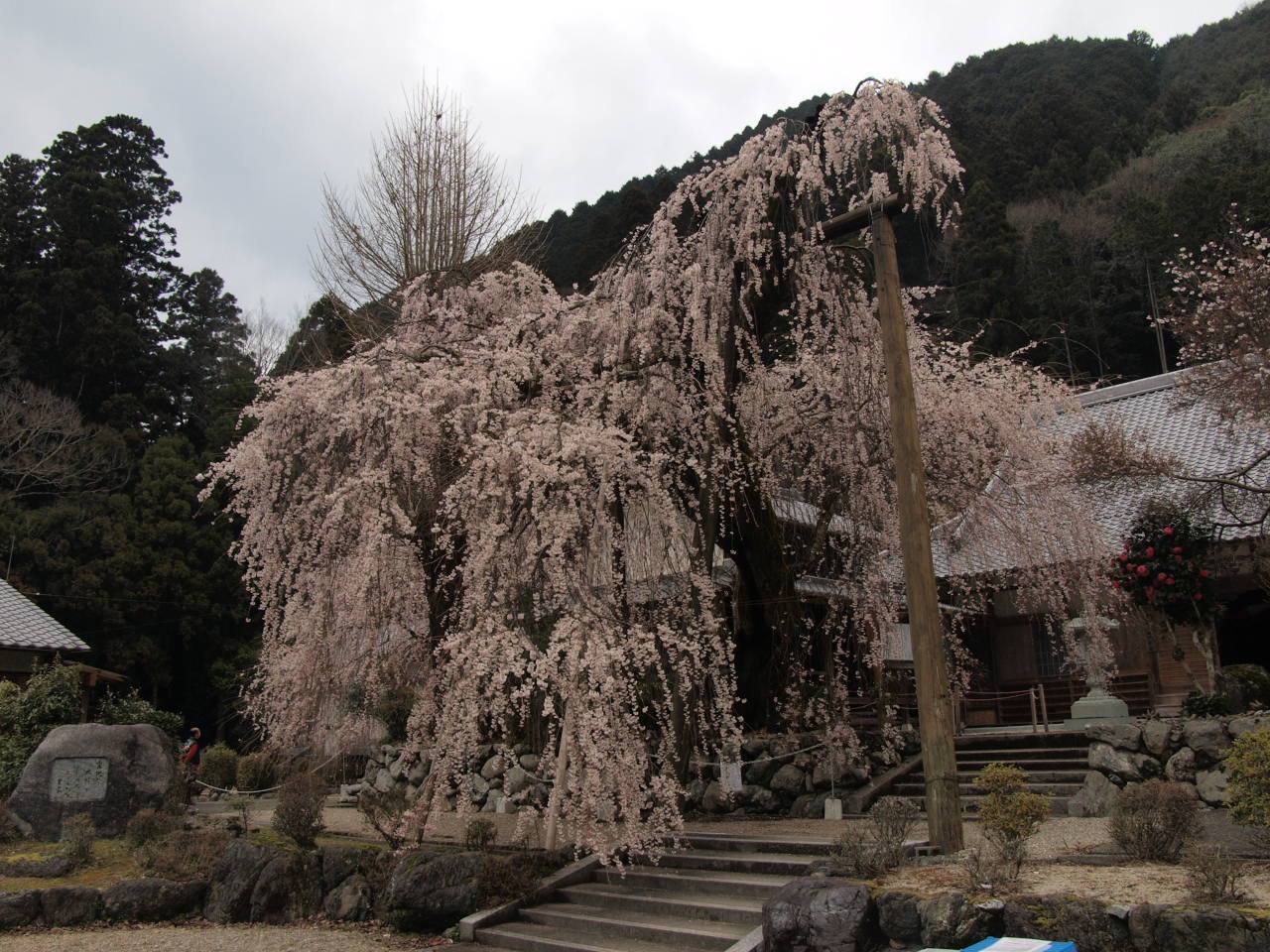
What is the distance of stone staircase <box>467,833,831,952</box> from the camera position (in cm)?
673

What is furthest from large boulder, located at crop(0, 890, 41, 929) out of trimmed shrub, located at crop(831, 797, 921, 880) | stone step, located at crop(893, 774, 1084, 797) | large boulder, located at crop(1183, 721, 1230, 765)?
large boulder, located at crop(1183, 721, 1230, 765)

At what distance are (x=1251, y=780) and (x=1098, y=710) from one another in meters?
4.52

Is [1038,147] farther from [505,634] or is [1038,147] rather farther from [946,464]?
[505,634]

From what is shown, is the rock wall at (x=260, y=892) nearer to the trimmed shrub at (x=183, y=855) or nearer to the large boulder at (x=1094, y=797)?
the trimmed shrub at (x=183, y=855)

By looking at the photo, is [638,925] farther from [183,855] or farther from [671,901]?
[183,855]

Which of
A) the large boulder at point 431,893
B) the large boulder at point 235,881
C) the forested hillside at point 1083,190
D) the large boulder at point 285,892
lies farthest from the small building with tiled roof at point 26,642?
the forested hillside at point 1083,190

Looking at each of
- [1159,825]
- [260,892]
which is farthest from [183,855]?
[1159,825]

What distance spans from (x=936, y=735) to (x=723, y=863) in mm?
2252

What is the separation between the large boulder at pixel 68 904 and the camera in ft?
28.1

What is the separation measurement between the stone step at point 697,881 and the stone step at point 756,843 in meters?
0.42

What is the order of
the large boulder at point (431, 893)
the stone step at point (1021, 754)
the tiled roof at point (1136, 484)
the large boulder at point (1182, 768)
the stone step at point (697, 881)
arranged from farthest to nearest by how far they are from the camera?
the tiled roof at point (1136, 484) → the stone step at point (1021, 754) → the large boulder at point (1182, 768) → the large boulder at point (431, 893) → the stone step at point (697, 881)

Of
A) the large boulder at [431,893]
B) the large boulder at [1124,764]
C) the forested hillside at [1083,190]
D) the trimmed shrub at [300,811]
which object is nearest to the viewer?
the large boulder at [431,893]

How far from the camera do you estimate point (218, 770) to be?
1894 centimetres

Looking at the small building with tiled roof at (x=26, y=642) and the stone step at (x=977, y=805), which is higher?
the small building with tiled roof at (x=26, y=642)
